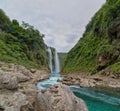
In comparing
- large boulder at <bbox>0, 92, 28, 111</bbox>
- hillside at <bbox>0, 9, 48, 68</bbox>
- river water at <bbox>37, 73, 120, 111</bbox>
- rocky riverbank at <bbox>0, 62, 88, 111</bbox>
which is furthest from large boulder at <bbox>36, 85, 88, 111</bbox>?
hillside at <bbox>0, 9, 48, 68</bbox>

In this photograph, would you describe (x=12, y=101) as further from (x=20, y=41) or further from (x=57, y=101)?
(x=20, y=41)

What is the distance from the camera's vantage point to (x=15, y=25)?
7031 centimetres

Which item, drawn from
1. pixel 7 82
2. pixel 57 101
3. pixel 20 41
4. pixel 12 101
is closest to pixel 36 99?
pixel 57 101

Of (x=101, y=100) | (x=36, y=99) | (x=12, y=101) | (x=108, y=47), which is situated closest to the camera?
(x=12, y=101)

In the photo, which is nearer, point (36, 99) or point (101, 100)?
point (36, 99)

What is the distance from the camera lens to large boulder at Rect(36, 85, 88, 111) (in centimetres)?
1177

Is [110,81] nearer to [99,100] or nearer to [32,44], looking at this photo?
[99,100]

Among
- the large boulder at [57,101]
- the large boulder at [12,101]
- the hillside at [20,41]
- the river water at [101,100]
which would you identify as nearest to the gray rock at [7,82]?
the large boulder at [12,101]

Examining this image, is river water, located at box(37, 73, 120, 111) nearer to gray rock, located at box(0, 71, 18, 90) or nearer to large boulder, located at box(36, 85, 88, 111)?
large boulder, located at box(36, 85, 88, 111)

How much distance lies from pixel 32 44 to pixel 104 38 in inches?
995

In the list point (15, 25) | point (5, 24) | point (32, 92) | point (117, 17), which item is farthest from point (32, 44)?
point (32, 92)

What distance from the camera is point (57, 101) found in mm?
11984

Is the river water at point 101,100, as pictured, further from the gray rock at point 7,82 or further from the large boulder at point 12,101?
the large boulder at point 12,101

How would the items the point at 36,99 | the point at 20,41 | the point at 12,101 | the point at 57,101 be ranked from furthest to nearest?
the point at 20,41 < the point at 36,99 < the point at 57,101 < the point at 12,101
